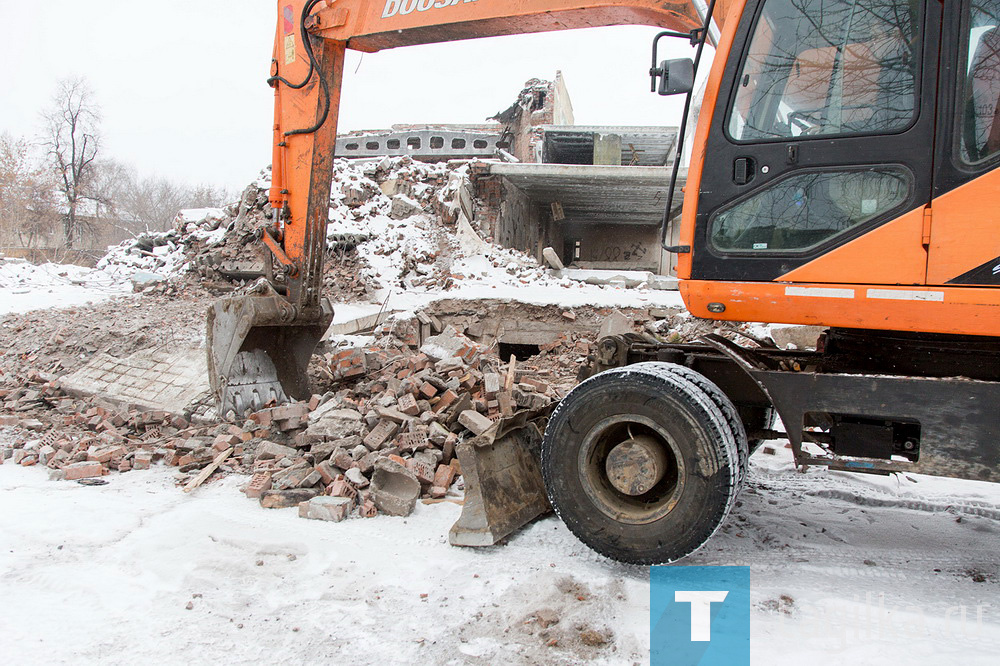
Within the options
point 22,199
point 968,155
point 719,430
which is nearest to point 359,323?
point 719,430

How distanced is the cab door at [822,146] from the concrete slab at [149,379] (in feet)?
16.7

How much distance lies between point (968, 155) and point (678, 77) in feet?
4.15

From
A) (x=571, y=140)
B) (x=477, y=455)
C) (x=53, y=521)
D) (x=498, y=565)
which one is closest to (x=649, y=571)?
(x=498, y=565)

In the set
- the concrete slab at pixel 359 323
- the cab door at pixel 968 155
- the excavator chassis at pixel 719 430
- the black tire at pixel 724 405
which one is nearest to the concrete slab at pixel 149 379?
the concrete slab at pixel 359 323

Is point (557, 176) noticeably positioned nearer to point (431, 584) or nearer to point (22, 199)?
point (431, 584)

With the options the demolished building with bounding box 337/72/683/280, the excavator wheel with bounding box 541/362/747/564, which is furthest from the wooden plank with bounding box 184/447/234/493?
A: the demolished building with bounding box 337/72/683/280

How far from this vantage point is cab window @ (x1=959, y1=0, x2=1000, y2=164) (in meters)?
2.60

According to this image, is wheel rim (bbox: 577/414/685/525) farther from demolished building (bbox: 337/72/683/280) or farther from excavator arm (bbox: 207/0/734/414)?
demolished building (bbox: 337/72/683/280)

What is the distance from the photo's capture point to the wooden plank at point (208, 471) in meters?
4.59

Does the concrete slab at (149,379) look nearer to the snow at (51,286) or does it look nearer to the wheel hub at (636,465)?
the snow at (51,286)

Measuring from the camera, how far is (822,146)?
290 cm

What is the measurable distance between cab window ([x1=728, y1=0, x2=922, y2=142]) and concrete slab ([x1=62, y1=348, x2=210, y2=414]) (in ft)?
17.5

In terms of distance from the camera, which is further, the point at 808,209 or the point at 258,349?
the point at 258,349

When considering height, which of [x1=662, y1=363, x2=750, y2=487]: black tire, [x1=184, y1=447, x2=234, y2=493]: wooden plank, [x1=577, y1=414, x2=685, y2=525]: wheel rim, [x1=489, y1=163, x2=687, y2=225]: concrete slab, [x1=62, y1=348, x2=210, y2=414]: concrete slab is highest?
[x1=489, y1=163, x2=687, y2=225]: concrete slab
